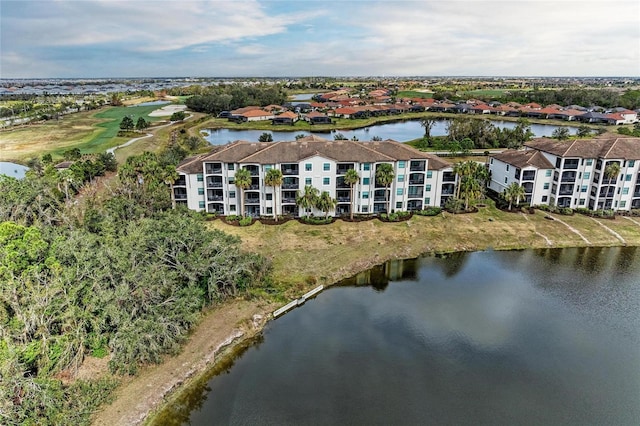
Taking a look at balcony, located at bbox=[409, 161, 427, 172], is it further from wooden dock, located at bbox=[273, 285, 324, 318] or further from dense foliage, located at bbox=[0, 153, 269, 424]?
dense foliage, located at bbox=[0, 153, 269, 424]

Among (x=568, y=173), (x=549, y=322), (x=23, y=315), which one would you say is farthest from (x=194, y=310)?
(x=568, y=173)

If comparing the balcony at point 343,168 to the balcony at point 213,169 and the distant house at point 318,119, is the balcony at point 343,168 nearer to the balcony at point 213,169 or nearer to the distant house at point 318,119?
the balcony at point 213,169

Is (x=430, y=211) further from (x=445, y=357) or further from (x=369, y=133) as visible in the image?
(x=369, y=133)

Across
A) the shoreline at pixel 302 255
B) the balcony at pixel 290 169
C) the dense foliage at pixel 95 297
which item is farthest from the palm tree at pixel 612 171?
the dense foliage at pixel 95 297

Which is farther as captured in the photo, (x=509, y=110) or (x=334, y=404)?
(x=509, y=110)

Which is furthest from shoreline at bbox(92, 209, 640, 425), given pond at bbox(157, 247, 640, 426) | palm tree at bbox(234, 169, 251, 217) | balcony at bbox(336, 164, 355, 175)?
balcony at bbox(336, 164, 355, 175)

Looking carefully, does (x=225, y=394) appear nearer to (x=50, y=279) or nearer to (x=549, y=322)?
(x=50, y=279)
